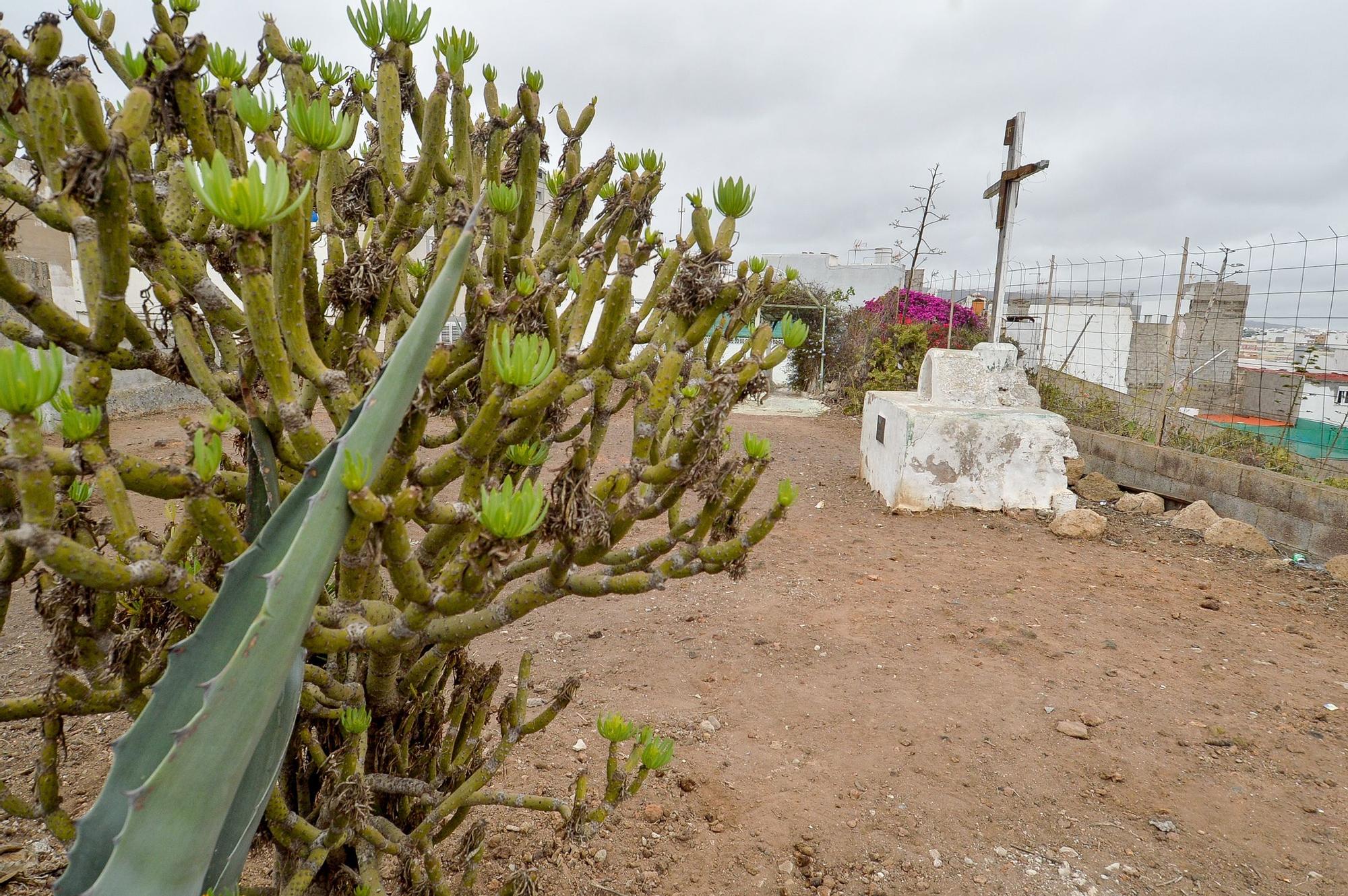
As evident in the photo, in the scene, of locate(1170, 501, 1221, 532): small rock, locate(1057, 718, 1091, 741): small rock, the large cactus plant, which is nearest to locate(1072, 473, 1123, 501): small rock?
locate(1170, 501, 1221, 532): small rock

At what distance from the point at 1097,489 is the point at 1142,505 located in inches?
17.4

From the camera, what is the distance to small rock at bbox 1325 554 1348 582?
15.9 ft

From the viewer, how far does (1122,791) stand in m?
2.76

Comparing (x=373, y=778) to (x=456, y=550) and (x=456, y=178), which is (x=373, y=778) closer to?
(x=456, y=550)

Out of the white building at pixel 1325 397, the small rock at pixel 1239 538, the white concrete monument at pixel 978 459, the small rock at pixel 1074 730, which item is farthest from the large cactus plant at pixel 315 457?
the white building at pixel 1325 397

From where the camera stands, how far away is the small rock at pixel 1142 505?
20.8ft

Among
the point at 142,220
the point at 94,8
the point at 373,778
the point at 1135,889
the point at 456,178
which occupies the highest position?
the point at 94,8

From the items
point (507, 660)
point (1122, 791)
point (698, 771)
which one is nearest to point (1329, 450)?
point (1122, 791)

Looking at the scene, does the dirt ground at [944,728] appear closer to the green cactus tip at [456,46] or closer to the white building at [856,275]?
the green cactus tip at [456,46]

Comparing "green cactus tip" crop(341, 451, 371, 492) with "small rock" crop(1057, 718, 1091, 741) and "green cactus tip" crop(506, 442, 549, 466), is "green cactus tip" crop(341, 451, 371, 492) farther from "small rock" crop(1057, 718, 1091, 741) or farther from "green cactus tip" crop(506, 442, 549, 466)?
→ "small rock" crop(1057, 718, 1091, 741)

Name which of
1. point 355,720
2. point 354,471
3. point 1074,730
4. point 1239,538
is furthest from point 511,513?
point 1239,538

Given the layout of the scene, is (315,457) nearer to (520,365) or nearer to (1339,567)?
(520,365)

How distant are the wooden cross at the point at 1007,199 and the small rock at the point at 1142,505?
1.95m

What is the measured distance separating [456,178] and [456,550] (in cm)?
106
